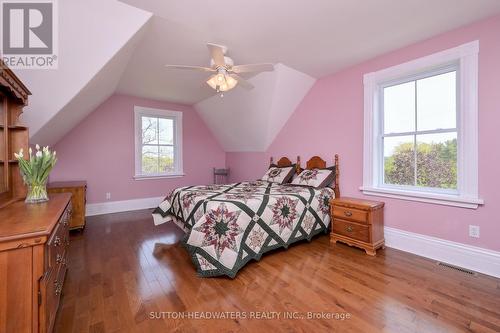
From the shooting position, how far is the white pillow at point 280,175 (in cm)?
374

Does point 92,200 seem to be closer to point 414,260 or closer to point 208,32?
point 208,32

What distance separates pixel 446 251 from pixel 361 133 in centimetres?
160

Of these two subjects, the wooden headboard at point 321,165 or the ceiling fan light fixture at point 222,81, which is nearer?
the ceiling fan light fixture at point 222,81

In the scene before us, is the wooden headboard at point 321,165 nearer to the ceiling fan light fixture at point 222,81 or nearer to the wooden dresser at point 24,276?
the ceiling fan light fixture at point 222,81

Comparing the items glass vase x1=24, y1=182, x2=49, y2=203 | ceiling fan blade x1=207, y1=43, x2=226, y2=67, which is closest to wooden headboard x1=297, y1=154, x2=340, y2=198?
ceiling fan blade x1=207, y1=43, x2=226, y2=67

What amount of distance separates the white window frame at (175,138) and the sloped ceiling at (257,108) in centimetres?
61

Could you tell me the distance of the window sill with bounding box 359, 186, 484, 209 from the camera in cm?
214

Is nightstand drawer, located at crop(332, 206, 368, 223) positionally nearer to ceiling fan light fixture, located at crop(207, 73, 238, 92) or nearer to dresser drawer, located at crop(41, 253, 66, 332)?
ceiling fan light fixture, located at crop(207, 73, 238, 92)

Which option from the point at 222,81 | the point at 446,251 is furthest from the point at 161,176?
the point at 446,251

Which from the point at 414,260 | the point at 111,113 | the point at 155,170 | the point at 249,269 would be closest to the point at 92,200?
the point at 155,170

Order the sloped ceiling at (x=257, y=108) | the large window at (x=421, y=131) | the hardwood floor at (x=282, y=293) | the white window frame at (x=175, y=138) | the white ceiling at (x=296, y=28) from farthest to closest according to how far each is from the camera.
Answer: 1. the white window frame at (x=175, y=138)
2. the sloped ceiling at (x=257, y=108)
3. the large window at (x=421, y=131)
4. the white ceiling at (x=296, y=28)
5. the hardwood floor at (x=282, y=293)

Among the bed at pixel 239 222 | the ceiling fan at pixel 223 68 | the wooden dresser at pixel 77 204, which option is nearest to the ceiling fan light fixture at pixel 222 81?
the ceiling fan at pixel 223 68

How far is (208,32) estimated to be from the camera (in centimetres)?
232

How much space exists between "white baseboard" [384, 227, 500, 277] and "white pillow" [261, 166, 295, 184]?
1570 millimetres
